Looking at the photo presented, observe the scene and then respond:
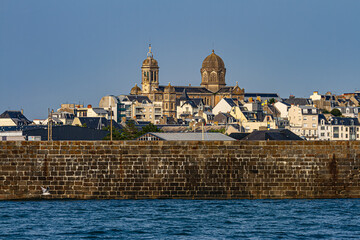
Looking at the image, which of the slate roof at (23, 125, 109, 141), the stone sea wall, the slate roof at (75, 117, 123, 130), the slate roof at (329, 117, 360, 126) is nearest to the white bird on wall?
the stone sea wall

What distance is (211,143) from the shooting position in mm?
43656

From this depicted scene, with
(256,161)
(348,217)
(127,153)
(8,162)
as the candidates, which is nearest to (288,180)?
(256,161)

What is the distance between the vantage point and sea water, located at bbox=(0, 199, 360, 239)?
36.8m

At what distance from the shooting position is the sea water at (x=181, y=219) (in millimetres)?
36781

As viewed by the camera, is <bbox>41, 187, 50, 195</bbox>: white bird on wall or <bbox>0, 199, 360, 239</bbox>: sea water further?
<bbox>41, 187, 50, 195</bbox>: white bird on wall

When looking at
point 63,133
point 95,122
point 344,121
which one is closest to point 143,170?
point 63,133

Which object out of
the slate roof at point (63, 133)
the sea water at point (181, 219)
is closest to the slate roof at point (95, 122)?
the slate roof at point (63, 133)

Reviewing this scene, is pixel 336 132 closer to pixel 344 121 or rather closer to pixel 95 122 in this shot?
pixel 344 121

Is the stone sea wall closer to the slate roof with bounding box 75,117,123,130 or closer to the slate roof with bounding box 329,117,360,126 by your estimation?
the slate roof with bounding box 75,117,123,130

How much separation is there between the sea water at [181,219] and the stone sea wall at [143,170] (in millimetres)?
537

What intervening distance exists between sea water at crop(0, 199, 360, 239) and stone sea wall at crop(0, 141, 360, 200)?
537 mm

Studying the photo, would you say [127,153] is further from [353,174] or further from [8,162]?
[353,174]

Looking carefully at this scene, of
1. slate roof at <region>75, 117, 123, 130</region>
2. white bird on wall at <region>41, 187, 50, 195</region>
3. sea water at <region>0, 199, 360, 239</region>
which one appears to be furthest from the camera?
slate roof at <region>75, 117, 123, 130</region>

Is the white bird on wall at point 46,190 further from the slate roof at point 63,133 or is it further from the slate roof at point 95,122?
the slate roof at point 95,122
